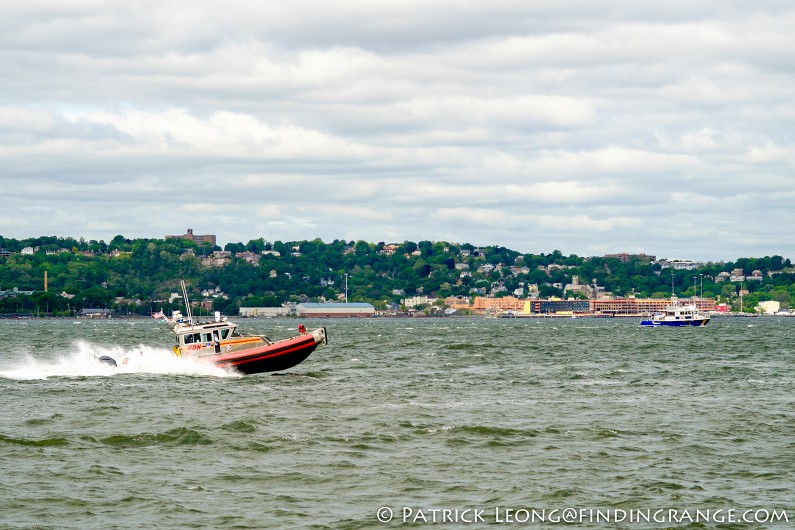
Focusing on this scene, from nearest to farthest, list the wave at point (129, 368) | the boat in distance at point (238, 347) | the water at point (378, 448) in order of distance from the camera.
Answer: the water at point (378, 448), the boat in distance at point (238, 347), the wave at point (129, 368)

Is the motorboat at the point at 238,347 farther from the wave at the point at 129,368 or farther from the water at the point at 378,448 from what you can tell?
the water at the point at 378,448

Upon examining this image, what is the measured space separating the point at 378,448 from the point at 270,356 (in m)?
25.9

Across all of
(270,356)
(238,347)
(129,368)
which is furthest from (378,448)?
(129,368)

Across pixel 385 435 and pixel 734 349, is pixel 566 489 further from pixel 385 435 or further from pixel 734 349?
pixel 734 349

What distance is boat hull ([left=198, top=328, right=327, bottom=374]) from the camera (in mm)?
59344

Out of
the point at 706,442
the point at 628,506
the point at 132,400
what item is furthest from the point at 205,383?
the point at 628,506

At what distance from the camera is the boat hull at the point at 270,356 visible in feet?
195

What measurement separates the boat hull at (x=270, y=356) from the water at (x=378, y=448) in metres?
1.06

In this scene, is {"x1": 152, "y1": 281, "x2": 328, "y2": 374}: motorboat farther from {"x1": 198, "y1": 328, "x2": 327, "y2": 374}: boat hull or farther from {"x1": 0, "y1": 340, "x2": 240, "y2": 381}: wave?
{"x1": 0, "y1": 340, "x2": 240, "y2": 381}: wave

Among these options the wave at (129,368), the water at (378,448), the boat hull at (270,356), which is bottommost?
the water at (378,448)

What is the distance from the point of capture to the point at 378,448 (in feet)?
113

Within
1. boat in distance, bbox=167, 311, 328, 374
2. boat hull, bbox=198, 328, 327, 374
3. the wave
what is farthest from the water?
boat hull, bbox=198, 328, 327, 374

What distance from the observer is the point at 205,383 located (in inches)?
2200

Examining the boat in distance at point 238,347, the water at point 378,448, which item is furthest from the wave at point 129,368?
the boat in distance at point 238,347
